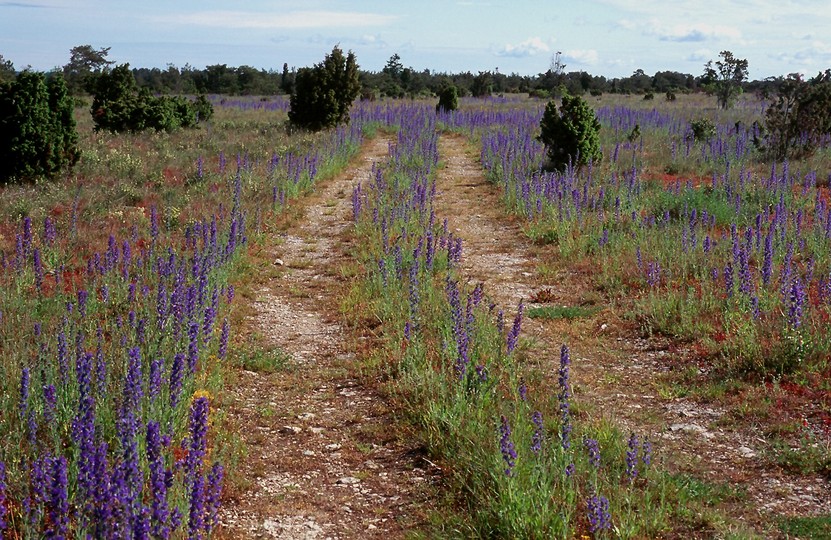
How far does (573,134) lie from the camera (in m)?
14.1

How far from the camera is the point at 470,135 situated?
23.2m

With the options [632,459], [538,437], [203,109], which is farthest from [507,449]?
[203,109]

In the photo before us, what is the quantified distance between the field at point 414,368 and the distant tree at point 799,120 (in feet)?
11.4

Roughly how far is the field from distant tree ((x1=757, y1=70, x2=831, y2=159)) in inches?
136

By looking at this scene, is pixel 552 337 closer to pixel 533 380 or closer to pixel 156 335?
pixel 533 380

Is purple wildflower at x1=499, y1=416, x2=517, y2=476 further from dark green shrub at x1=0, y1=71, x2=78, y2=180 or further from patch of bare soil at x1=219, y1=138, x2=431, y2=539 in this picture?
dark green shrub at x1=0, y1=71, x2=78, y2=180

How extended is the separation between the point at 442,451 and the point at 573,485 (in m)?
0.89

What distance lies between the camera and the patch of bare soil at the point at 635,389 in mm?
4129

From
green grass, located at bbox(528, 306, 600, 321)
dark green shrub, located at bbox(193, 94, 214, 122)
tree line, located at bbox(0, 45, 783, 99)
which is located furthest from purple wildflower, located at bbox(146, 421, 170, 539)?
tree line, located at bbox(0, 45, 783, 99)

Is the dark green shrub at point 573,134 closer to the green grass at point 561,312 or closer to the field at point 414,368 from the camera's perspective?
the field at point 414,368

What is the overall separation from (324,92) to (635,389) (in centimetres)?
1824

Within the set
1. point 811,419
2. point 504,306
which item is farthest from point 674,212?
point 811,419

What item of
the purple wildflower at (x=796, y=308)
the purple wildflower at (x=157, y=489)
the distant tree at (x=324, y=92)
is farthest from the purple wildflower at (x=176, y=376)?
the distant tree at (x=324, y=92)

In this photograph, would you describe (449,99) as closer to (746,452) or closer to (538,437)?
(746,452)
